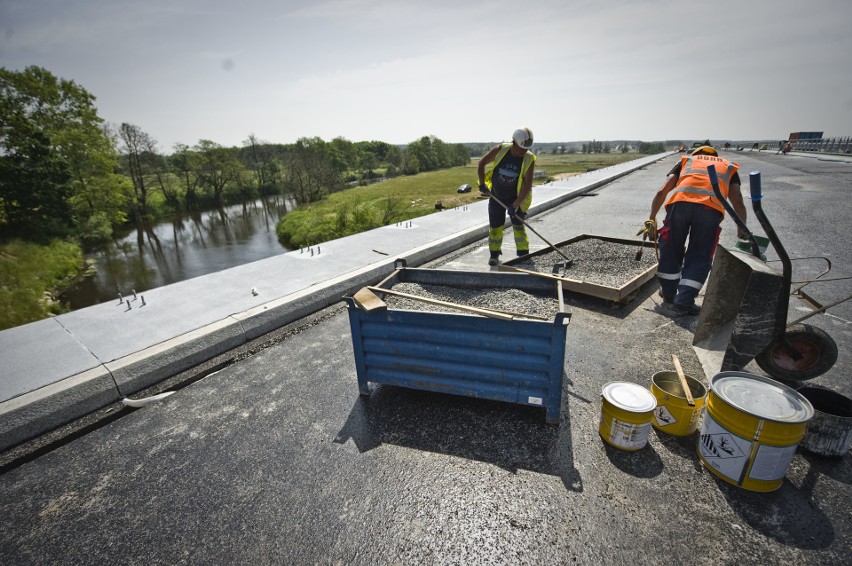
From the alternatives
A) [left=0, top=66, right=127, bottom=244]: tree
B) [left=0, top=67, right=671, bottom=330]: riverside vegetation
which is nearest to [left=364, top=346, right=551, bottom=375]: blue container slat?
[left=0, top=67, right=671, bottom=330]: riverside vegetation

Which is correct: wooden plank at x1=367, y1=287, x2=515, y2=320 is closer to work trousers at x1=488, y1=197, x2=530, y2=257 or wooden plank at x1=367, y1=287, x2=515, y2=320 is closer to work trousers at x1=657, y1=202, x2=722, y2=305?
work trousers at x1=657, y1=202, x2=722, y2=305

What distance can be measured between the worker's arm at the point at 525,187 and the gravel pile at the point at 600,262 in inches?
35.3

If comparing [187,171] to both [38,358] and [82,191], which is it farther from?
[38,358]

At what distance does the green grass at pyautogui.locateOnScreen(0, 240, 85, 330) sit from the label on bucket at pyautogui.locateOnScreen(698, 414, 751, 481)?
17.3 m

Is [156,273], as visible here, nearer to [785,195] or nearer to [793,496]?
[793,496]

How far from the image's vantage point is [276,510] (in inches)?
83.1

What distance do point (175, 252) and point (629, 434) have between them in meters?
28.0

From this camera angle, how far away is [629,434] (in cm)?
238

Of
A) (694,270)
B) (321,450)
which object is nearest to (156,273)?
(321,450)

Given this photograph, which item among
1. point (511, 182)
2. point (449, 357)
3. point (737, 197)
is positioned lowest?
point (449, 357)

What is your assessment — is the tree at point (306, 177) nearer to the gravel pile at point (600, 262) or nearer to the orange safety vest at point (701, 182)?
the gravel pile at point (600, 262)

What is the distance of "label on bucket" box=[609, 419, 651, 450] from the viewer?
2359 millimetres

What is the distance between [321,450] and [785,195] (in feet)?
55.2

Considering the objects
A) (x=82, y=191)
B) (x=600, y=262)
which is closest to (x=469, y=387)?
(x=600, y=262)
